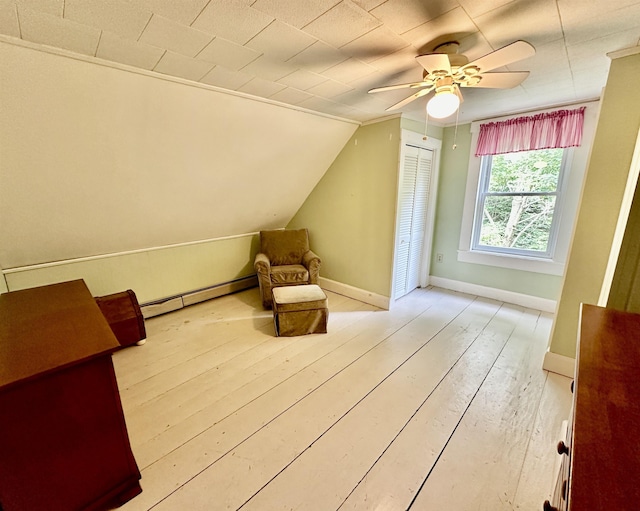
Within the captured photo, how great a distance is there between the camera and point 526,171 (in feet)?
10.5

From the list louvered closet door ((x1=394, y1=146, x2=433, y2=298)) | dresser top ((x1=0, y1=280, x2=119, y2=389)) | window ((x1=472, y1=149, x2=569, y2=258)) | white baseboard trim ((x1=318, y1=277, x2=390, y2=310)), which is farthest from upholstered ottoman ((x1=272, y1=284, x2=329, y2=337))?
window ((x1=472, y1=149, x2=569, y2=258))

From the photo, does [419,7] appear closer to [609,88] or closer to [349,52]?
[349,52]

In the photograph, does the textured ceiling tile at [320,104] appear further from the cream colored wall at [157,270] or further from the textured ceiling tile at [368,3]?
the cream colored wall at [157,270]

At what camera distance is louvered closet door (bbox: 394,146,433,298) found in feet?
10.5

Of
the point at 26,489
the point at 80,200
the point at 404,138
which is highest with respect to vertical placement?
the point at 404,138

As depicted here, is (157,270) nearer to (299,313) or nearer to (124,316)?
(124,316)

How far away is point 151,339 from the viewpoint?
8.64 feet

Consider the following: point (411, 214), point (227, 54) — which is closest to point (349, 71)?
point (227, 54)

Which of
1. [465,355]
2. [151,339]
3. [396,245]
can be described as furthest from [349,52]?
[151,339]

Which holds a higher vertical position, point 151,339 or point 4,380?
point 4,380

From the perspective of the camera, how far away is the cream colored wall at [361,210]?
122 inches

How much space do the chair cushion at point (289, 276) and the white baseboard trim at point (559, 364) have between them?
2389mm

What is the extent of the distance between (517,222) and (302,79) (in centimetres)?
299

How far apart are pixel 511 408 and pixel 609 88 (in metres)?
2.18
